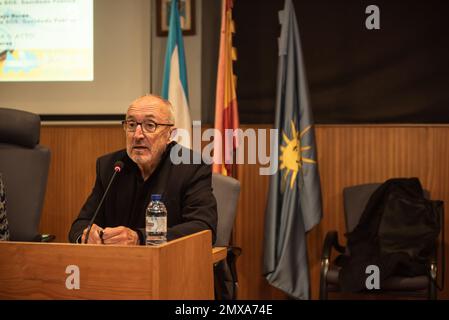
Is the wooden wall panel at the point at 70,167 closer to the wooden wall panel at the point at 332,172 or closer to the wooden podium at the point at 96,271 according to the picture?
the wooden wall panel at the point at 332,172

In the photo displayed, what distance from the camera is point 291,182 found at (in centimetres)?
449

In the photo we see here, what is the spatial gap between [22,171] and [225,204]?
3.79 ft

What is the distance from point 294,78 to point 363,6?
2.58ft

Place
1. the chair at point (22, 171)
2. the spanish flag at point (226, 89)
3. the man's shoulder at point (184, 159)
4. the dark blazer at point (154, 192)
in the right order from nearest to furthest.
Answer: the dark blazer at point (154, 192) → the man's shoulder at point (184, 159) → the chair at point (22, 171) → the spanish flag at point (226, 89)

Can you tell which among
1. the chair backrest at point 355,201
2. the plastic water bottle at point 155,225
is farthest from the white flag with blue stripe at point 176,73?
the plastic water bottle at point 155,225

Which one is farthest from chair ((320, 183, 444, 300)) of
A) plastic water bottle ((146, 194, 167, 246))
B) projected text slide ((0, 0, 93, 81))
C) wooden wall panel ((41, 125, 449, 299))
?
projected text slide ((0, 0, 93, 81))

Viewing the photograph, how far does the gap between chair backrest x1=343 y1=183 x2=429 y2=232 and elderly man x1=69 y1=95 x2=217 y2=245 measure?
1524mm

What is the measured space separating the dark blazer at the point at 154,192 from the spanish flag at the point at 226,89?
1385mm

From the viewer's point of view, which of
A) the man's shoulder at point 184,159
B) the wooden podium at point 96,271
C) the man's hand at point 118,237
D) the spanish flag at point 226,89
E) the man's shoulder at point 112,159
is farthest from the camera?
the spanish flag at point 226,89

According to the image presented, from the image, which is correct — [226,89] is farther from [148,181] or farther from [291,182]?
[148,181]

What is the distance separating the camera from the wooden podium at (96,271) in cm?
199

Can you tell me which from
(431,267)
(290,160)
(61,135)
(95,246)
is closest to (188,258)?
(95,246)

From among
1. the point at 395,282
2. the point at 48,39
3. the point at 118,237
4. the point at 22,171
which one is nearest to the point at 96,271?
the point at 118,237

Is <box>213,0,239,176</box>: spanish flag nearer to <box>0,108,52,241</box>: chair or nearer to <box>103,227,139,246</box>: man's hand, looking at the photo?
<box>0,108,52,241</box>: chair
